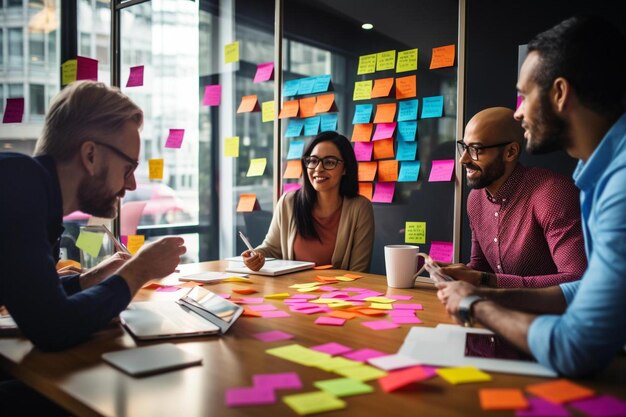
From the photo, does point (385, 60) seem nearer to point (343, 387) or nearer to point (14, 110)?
point (343, 387)

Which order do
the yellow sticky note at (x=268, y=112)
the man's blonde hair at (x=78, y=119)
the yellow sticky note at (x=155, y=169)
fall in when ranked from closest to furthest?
the man's blonde hair at (x=78, y=119)
the yellow sticky note at (x=268, y=112)
the yellow sticky note at (x=155, y=169)

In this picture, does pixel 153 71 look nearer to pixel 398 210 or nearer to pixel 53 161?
pixel 398 210

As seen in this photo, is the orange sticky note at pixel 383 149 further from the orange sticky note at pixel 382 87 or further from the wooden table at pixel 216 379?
the wooden table at pixel 216 379

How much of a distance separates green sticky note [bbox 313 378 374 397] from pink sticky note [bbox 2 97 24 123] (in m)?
3.31

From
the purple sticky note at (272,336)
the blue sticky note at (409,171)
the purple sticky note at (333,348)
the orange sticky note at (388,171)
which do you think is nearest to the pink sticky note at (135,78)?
the orange sticky note at (388,171)

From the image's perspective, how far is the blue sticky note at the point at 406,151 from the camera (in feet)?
8.63

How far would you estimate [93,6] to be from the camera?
3617 millimetres

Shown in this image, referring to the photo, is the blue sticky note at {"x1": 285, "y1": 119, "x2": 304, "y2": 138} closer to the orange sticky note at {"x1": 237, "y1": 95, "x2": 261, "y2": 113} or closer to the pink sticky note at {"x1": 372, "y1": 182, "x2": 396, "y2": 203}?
the orange sticky note at {"x1": 237, "y1": 95, "x2": 261, "y2": 113}

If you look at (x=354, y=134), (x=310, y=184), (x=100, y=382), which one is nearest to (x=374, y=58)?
(x=354, y=134)

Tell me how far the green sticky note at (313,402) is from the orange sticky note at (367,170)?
6.86 feet

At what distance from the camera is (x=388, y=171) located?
2.73 meters

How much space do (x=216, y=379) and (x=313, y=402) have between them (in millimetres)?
186

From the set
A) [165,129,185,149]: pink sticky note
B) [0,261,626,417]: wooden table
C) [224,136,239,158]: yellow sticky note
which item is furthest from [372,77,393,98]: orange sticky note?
[0,261,626,417]: wooden table

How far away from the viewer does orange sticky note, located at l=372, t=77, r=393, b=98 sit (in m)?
2.69
